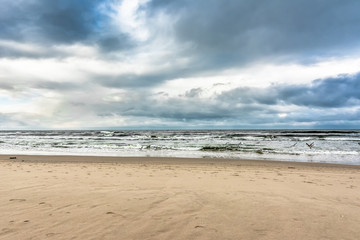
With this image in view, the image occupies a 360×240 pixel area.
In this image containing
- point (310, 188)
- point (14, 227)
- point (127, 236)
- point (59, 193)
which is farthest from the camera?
point (310, 188)

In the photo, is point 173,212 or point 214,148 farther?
point 214,148

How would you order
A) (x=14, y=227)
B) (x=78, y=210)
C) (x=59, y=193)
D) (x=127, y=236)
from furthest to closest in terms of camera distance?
(x=59, y=193), (x=78, y=210), (x=14, y=227), (x=127, y=236)

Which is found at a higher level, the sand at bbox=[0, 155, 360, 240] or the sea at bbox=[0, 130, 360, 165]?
the sand at bbox=[0, 155, 360, 240]

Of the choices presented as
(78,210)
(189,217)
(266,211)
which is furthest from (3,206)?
(266,211)

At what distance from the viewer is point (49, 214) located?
13.1 feet

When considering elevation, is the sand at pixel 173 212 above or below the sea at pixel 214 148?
above

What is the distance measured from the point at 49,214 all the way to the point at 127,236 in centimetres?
172

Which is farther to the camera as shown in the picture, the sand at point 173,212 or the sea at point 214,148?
the sea at point 214,148

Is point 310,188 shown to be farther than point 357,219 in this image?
Yes

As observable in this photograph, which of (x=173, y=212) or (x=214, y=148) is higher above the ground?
(x=173, y=212)

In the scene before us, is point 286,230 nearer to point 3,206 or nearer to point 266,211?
point 266,211

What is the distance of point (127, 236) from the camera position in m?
3.22

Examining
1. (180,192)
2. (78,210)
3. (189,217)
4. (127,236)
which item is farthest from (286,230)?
(78,210)

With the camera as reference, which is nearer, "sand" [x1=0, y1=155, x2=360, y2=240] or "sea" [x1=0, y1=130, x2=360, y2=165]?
"sand" [x1=0, y1=155, x2=360, y2=240]
